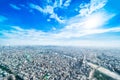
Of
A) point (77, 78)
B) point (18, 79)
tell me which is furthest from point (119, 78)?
point (18, 79)

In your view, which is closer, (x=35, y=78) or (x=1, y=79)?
(x=1, y=79)

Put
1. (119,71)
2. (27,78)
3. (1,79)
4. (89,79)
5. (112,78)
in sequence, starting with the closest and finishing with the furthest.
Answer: (1,79), (27,78), (89,79), (112,78), (119,71)

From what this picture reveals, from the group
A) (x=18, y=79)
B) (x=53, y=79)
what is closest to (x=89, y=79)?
(x=53, y=79)

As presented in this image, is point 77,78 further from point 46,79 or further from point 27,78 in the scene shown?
point 27,78

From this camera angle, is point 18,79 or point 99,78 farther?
point 99,78

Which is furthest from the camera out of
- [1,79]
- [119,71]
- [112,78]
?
[119,71]

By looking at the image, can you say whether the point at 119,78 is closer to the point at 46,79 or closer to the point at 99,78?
the point at 99,78

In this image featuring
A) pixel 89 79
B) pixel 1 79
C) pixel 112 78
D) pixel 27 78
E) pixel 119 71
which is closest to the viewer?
pixel 1 79

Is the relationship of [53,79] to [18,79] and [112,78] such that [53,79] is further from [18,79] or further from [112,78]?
[112,78]
